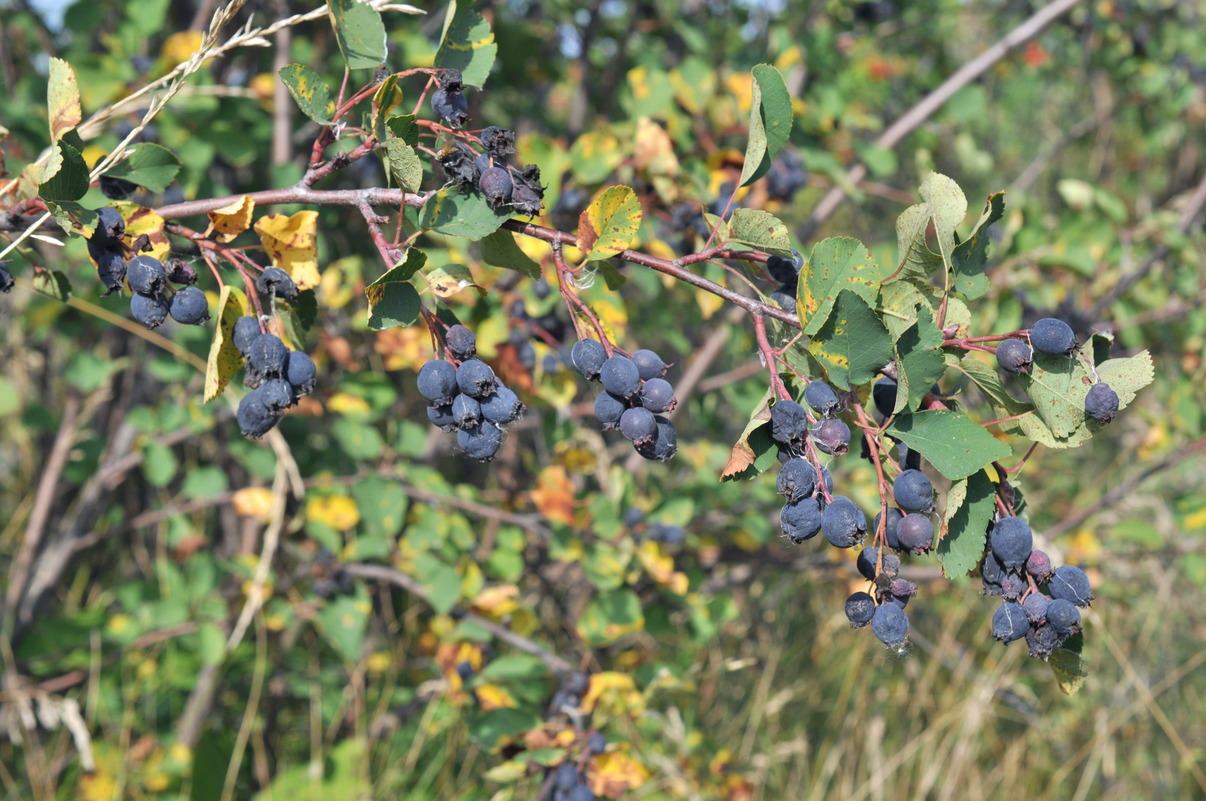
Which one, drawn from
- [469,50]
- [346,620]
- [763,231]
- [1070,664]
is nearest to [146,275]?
[469,50]

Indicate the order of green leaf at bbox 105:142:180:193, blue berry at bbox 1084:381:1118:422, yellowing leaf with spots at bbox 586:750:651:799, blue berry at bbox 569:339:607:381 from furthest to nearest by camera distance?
yellowing leaf with spots at bbox 586:750:651:799 → green leaf at bbox 105:142:180:193 → blue berry at bbox 569:339:607:381 → blue berry at bbox 1084:381:1118:422

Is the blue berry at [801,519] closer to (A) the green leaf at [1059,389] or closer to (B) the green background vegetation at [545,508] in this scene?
(A) the green leaf at [1059,389]

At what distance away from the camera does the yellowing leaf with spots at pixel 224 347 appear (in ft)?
2.64

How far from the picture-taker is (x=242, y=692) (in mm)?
2508

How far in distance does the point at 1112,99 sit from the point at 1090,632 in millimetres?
2869

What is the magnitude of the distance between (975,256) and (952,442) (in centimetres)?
22

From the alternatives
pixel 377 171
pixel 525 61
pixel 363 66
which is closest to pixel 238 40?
pixel 363 66

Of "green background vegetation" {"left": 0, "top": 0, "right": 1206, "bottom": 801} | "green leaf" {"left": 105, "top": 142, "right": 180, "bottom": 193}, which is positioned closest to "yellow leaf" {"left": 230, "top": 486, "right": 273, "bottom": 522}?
"green background vegetation" {"left": 0, "top": 0, "right": 1206, "bottom": 801}

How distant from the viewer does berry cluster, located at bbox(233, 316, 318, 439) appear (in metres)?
0.81

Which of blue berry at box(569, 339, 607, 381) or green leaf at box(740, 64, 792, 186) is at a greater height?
green leaf at box(740, 64, 792, 186)

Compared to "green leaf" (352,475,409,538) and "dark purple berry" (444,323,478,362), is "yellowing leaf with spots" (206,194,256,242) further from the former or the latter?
"green leaf" (352,475,409,538)

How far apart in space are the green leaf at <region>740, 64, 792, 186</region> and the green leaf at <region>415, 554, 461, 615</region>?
3.90ft

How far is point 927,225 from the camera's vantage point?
32.8 inches

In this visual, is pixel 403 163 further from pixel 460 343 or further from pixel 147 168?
pixel 147 168
